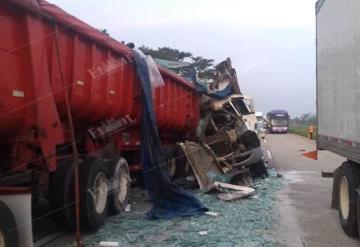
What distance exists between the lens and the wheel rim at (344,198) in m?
8.40

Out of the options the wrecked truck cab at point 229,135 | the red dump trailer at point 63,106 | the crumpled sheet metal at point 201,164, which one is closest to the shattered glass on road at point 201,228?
the red dump trailer at point 63,106

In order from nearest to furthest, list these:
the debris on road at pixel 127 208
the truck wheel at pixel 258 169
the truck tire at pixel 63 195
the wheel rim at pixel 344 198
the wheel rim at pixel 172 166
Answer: the truck tire at pixel 63 195 < the wheel rim at pixel 344 198 < the debris on road at pixel 127 208 < the wheel rim at pixel 172 166 < the truck wheel at pixel 258 169

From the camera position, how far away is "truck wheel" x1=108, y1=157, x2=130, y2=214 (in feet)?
31.0

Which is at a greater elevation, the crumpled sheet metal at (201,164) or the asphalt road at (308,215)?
the crumpled sheet metal at (201,164)

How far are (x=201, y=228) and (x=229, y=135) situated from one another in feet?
25.8

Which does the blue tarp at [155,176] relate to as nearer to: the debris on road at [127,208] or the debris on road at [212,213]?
the debris on road at [212,213]

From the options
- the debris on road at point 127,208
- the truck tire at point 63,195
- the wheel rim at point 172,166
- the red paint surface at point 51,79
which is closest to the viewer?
the red paint surface at point 51,79

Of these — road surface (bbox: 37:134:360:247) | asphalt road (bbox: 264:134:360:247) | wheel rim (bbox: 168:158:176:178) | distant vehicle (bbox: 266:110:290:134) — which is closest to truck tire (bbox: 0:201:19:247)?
road surface (bbox: 37:134:360:247)

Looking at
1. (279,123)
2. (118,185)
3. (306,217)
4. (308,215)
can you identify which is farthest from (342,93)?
(279,123)

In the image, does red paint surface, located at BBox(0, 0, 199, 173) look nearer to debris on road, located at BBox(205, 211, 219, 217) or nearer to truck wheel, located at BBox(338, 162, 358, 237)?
debris on road, located at BBox(205, 211, 219, 217)

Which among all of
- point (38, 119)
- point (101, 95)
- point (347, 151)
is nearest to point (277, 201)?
point (347, 151)

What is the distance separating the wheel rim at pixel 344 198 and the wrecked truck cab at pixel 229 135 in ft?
21.2

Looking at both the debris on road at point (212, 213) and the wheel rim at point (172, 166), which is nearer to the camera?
the debris on road at point (212, 213)

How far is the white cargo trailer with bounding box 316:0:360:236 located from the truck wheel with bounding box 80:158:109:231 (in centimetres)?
362
